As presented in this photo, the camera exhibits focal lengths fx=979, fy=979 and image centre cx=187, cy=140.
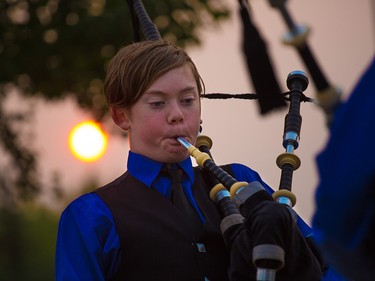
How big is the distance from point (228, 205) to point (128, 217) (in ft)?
1.20

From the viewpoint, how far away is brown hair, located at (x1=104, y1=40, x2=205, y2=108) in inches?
143

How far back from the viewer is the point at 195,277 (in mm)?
3451

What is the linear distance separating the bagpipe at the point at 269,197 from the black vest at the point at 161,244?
122 mm

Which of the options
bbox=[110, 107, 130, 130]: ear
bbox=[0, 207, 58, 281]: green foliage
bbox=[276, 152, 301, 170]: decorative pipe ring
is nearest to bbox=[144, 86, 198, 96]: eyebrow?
bbox=[110, 107, 130, 130]: ear

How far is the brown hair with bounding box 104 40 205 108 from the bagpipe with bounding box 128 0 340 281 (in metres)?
0.27

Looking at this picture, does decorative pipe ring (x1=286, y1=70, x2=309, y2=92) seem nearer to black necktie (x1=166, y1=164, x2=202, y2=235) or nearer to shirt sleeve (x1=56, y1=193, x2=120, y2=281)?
black necktie (x1=166, y1=164, x2=202, y2=235)

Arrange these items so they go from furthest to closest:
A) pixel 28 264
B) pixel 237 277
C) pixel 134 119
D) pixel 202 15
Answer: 1. pixel 28 264
2. pixel 202 15
3. pixel 134 119
4. pixel 237 277

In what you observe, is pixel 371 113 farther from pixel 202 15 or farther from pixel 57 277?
pixel 202 15

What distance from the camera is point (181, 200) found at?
3.65 meters

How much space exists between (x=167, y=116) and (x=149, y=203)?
0.33 metres

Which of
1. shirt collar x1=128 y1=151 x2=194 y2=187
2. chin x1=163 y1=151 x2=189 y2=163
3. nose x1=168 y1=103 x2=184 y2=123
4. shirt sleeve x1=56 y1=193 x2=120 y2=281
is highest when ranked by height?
nose x1=168 y1=103 x2=184 y2=123

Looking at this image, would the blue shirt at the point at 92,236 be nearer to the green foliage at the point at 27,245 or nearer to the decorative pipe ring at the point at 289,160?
the decorative pipe ring at the point at 289,160

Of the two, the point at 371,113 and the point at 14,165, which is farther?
the point at 14,165

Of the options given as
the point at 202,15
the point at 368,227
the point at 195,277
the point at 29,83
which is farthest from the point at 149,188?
the point at 29,83
